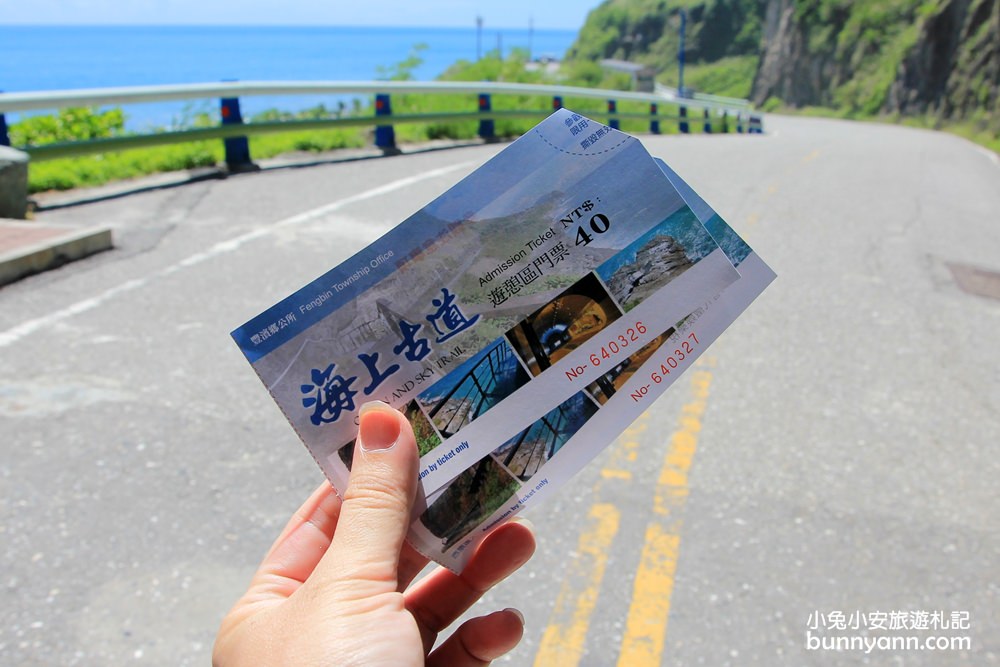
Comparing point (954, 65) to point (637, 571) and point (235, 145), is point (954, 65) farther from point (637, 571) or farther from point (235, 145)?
point (637, 571)

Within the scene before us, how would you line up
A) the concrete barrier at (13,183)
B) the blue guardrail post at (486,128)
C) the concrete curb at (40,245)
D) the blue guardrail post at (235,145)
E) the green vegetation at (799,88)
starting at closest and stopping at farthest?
the concrete curb at (40,245) → the concrete barrier at (13,183) → the blue guardrail post at (235,145) → the green vegetation at (799,88) → the blue guardrail post at (486,128)

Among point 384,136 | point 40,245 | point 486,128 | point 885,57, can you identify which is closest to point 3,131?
point 40,245

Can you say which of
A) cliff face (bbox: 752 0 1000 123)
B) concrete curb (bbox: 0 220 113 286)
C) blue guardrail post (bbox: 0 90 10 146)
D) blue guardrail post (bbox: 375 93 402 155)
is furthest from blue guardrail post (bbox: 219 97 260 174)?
cliff face (bbox: 752 0 1000 123)

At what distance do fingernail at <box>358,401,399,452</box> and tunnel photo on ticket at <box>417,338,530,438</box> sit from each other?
2.7 inches

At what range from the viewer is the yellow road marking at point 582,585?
2.94 metres

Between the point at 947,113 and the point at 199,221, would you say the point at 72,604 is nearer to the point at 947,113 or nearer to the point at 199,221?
the point at 199,221

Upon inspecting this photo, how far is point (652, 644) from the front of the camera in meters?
2.96

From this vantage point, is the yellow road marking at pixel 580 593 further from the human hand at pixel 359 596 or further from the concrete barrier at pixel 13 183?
the concrete barrier at pixel 13 183

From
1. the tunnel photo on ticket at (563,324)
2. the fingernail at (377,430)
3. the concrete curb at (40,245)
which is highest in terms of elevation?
the tunnel photo on ticket at (563,324)

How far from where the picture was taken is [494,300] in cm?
145

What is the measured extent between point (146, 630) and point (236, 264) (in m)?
4.07

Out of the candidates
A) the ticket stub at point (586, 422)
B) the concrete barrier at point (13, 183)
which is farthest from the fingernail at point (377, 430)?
the concrete barrier at point (13, 183)

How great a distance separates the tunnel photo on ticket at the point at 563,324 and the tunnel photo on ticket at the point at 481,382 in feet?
0.07

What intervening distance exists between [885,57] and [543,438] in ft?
205
